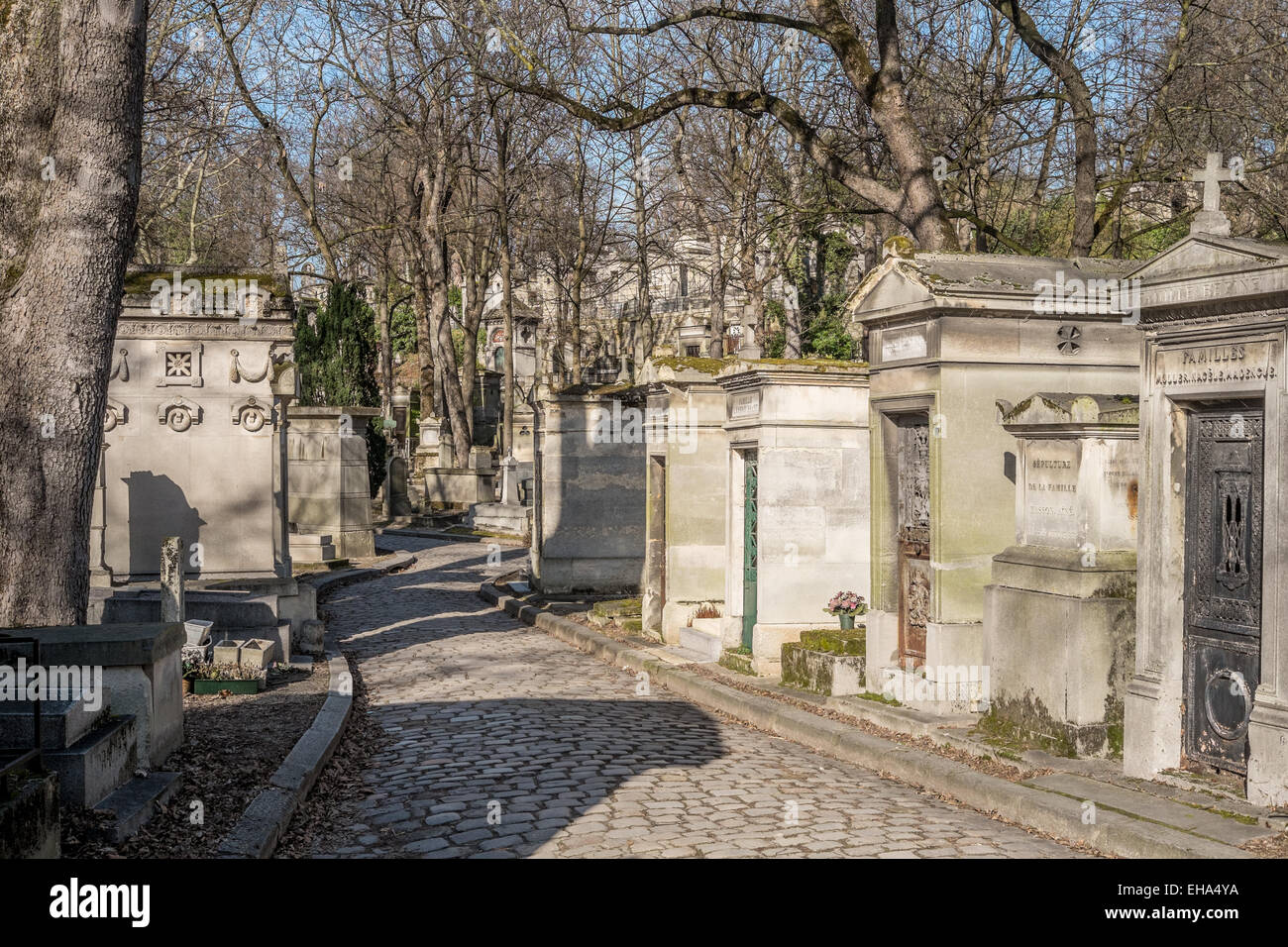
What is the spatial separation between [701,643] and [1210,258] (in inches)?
315

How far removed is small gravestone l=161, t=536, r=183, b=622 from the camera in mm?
10398

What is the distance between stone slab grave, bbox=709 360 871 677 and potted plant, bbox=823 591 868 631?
453 mm

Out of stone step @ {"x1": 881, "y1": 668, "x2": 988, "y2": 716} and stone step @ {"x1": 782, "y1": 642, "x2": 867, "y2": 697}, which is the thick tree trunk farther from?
stone step @ {"x1": 782, "y1": 642, "x2": 867, "y2": 697}

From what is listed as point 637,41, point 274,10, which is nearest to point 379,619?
point 637,41

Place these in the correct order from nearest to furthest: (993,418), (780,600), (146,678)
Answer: (146,678), (993,418), (780,600)

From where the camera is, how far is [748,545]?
1306cm

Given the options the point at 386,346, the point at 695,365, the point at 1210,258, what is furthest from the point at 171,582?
the point at 386,346

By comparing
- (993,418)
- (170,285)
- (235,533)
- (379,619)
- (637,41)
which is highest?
(637,41)

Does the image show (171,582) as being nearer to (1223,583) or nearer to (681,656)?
(681,656)

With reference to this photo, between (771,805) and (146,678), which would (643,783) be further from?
(146,678)

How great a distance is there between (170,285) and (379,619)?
591 cm

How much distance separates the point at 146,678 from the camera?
24.6 feet

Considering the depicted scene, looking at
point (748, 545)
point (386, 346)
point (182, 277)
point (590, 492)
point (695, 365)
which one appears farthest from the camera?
point (386, 346)

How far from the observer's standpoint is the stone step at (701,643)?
1368 cm
